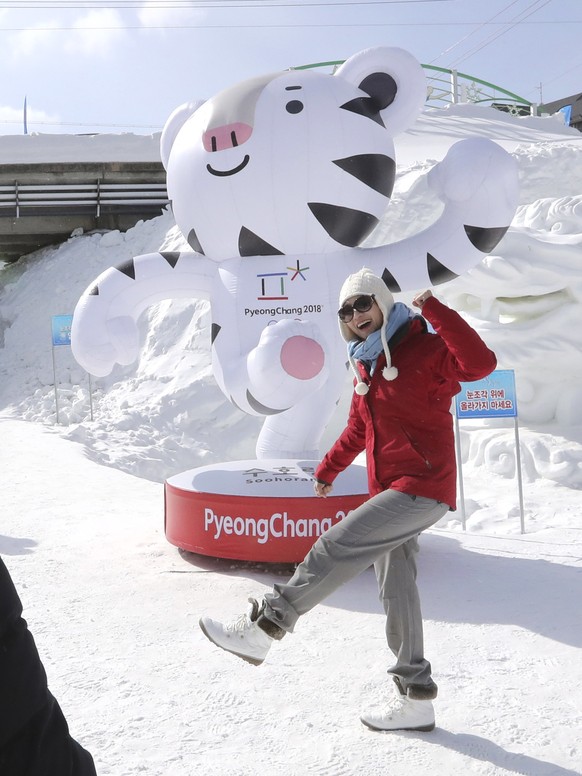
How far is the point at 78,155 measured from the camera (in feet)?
47.5

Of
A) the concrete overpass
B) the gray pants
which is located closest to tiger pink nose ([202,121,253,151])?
the gray pants

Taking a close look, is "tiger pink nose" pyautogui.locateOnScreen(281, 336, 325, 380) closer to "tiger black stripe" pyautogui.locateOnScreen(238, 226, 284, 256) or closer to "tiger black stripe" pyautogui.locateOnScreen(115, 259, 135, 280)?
"tiger black stripe" pyautogui.locateOnScreen(238, 226, 284, 256)

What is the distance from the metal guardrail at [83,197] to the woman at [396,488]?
495 inches

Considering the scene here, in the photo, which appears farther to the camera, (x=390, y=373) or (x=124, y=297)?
(x=124, y=297)

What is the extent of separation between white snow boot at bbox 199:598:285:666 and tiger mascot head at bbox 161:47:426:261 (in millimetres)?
2430

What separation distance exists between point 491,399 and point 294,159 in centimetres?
231

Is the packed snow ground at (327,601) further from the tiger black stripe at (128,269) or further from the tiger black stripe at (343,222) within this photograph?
the tiger black stripe at (343,222)

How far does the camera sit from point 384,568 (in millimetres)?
2297

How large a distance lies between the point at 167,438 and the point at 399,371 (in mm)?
6713

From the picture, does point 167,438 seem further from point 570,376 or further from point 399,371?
point 399,371

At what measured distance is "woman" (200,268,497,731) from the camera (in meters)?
2.18

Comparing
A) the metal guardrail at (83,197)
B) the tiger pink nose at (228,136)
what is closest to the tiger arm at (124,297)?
the tiger pink nose at (228,136)

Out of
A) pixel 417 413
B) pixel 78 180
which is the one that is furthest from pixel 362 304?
pixel 78 180

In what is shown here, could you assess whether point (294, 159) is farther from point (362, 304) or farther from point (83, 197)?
point (83, 197)
